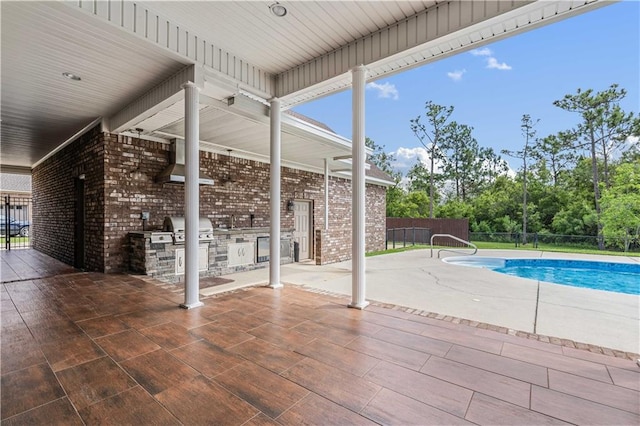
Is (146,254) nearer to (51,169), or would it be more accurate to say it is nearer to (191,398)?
(191,398)

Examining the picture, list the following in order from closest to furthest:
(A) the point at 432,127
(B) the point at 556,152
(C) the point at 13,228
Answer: (C) the point at 13,228
(B) the point at 556,152
(A) the point at 432,127

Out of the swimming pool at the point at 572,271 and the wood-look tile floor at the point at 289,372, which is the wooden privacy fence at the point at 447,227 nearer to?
the swimming pool at the point at 572,271

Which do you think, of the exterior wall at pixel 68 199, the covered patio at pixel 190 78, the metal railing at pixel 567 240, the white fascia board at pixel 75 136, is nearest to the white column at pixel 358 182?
the covered patio at pixel 190 78

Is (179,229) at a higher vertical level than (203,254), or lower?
higher

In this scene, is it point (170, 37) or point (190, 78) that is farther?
point (190, 78)

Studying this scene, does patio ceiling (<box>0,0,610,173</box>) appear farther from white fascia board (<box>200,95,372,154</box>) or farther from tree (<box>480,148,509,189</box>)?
tree (<box>480,148,509,189</box>)

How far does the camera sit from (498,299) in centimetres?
471

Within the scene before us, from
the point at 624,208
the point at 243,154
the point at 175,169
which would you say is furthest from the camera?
the point at 624,208

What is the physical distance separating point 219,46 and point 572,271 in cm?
1142

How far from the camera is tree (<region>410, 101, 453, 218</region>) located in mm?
22516

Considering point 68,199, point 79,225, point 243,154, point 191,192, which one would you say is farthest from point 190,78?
point 68,199

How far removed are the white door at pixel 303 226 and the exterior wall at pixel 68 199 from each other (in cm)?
537

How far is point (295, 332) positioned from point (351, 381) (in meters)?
1.03

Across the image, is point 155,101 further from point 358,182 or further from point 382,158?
point 382,158
